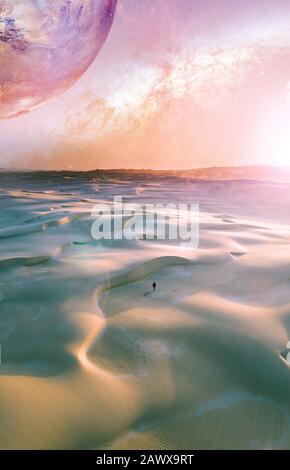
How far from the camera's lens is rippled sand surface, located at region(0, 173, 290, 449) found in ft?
2.62

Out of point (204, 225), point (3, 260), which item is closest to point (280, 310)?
point (3, 260)

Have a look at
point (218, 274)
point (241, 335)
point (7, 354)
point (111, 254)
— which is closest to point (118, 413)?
point (7, 354)

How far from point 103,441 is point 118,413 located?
0.09 m

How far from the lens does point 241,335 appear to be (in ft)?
3.95

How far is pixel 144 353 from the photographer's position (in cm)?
109

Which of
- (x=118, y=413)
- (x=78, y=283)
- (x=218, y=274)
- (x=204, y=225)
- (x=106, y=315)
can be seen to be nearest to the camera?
(x=118, y=413)

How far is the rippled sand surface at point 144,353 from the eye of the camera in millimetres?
798
